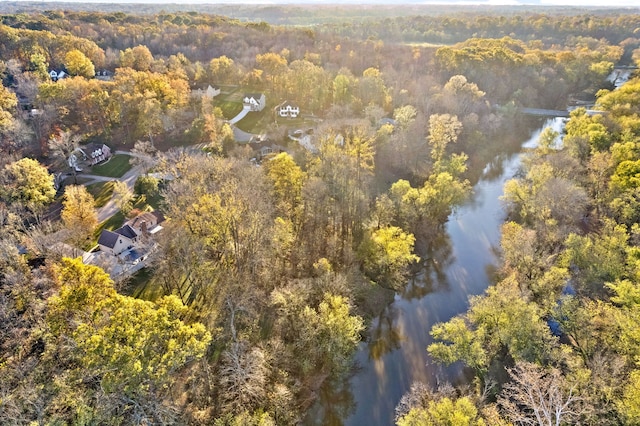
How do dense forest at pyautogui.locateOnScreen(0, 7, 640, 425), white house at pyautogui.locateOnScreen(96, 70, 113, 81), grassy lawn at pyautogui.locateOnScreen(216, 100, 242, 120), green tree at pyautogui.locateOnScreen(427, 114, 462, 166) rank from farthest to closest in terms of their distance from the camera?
white house at pyautogui.locateOnScreen(96, 70, 113, 81) < grassy lawn at pyautogui.locateOnScreen(216, 100, 242, 120) < green tree at pyautogui.locateOnScreen(427, 114, 462, 166) < dense forest at pyautogui.locateOnScreen(0, 7, 640, 425)

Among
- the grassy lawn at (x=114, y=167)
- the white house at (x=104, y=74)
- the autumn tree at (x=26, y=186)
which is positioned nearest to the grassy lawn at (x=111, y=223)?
the autumn tree at (x=26, y=186)

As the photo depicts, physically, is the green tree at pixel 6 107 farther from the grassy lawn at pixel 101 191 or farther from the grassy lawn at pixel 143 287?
the grassy lawn at pixel 143 287

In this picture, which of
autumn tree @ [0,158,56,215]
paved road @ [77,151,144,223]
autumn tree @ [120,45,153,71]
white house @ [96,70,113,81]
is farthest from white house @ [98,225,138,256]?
white house @ [96,70,113,81]

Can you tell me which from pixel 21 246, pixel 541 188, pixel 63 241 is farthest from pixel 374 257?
pixel 21 246

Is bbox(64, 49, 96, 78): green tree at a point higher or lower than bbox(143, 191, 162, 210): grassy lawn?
higher

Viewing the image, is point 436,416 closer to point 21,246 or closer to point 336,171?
point 336,171

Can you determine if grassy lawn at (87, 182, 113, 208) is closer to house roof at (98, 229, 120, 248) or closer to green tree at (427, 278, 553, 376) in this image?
house roof at (98, 229, 120, 248)
